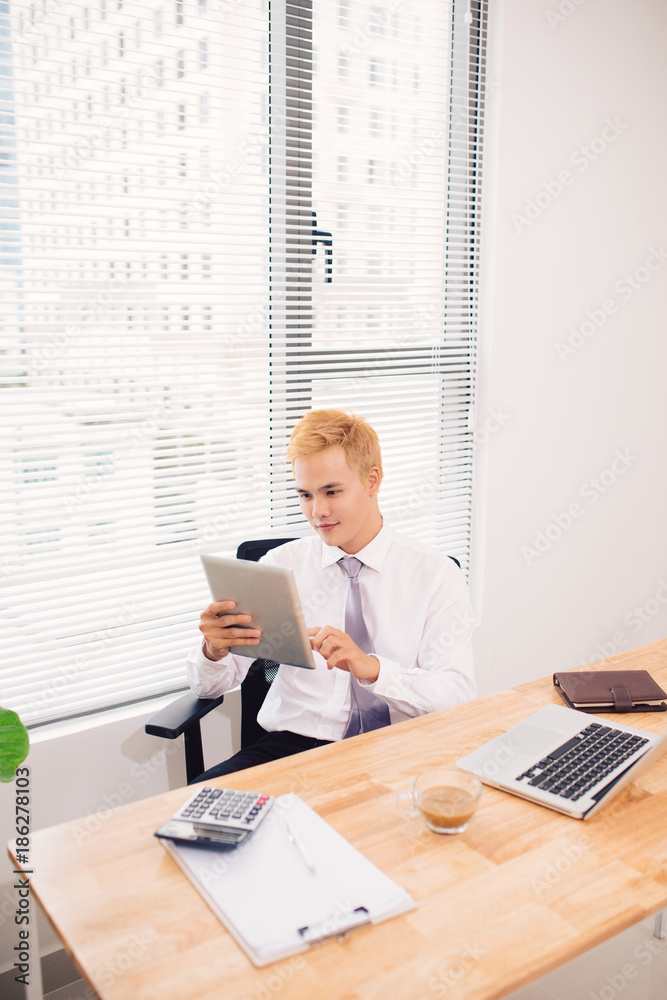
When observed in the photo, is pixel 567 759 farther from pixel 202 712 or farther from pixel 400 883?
pixel 202 712

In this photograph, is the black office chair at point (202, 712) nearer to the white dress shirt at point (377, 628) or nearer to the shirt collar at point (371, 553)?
the white dress shirt at point (377, 628)

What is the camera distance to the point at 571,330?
10.0ft

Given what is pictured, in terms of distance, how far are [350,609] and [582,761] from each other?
687mm

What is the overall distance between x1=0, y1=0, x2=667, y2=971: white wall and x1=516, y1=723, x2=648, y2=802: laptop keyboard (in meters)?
1.46

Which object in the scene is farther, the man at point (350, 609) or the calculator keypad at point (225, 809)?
the man at point (350, 609)

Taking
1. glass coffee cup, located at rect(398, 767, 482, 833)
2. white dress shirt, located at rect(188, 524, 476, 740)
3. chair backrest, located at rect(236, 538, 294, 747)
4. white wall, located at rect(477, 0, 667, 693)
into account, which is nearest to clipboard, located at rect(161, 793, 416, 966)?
glass coffee cup, located at rect(398, 767, 482, 833)

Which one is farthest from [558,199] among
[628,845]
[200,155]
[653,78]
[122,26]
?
[628,845]

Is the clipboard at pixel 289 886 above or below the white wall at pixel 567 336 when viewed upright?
below

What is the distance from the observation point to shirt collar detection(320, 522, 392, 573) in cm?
197

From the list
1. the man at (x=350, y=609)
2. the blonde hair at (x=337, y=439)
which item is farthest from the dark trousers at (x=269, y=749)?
the blonde hair at (x=337, y=439)

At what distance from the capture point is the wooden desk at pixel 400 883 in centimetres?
96

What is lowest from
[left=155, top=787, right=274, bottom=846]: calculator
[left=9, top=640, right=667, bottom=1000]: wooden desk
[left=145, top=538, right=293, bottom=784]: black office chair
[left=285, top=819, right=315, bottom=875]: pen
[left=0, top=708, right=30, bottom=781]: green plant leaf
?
[left=145, top=538, right=293, bottom=784]: black office chair

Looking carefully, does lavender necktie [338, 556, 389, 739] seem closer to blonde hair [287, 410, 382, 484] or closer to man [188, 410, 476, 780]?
man [188, 410, 476, 780]

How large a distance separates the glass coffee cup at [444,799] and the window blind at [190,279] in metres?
1.14
